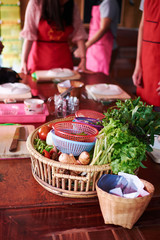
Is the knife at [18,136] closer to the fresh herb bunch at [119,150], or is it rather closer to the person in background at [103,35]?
the fresh herb bunch at [119,150]

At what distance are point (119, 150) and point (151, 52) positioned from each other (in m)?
1.53

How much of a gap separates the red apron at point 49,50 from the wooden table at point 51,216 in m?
1.88

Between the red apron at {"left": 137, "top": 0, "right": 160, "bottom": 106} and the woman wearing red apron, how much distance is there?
129 cm

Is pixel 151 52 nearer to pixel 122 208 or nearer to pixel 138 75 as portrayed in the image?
pixel 138 75

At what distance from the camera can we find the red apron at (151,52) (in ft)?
6.78

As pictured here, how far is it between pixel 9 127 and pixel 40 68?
150 centimetres

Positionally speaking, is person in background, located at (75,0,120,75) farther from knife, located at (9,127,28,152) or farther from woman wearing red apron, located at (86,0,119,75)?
knife, located at (9,127,28,152)

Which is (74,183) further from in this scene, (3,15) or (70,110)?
(3,15)

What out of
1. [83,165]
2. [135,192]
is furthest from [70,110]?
[135,192]

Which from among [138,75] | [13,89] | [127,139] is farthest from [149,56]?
[127,139]

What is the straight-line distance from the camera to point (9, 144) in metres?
1.16

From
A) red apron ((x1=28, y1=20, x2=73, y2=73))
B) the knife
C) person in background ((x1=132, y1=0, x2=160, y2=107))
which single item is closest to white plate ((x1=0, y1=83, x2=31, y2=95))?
the knife

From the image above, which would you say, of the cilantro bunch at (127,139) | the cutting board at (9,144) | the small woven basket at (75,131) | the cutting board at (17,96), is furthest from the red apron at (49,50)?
the cilantro bunch at (127,139)

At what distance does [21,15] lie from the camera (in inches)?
177
